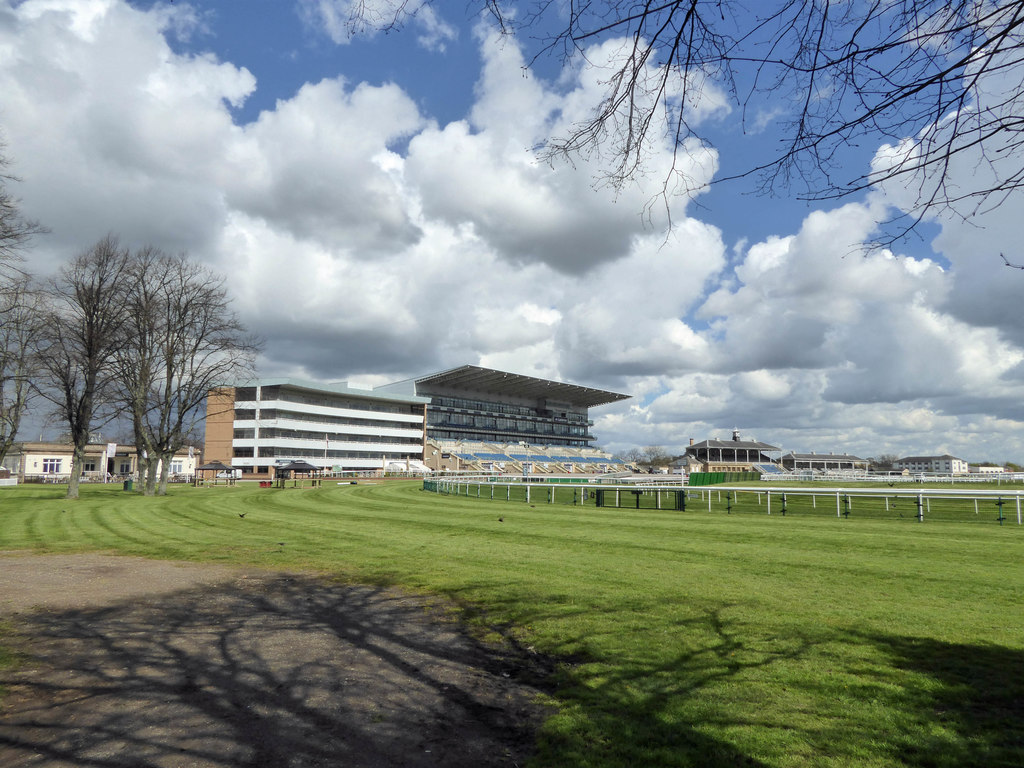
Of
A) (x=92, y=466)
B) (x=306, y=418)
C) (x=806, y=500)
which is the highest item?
(x=306, y=418)

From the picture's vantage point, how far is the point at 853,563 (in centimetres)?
1149

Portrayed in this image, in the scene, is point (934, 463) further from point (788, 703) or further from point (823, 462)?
point (788, 703)

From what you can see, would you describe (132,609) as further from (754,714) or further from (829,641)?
(829,641)

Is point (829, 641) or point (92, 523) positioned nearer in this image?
point (829, 641)

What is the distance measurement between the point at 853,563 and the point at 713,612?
547 cm

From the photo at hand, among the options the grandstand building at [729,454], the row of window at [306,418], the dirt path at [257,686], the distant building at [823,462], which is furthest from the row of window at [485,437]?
the dirt path at [257,686]

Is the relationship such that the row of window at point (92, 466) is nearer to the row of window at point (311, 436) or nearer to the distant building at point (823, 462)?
the row of window at point (311, 436)

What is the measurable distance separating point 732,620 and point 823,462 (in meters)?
149

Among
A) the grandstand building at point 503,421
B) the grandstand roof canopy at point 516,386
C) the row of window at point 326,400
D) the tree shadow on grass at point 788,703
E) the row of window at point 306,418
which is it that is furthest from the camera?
the grandstand roof canopy at point 516,386

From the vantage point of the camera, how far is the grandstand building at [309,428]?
82.7m

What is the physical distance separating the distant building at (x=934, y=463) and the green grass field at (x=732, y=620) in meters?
192

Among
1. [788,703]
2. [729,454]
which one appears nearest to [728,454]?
[729,454]

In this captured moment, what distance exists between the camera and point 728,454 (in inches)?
5037

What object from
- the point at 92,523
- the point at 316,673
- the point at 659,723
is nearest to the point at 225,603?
the point at 316,673
